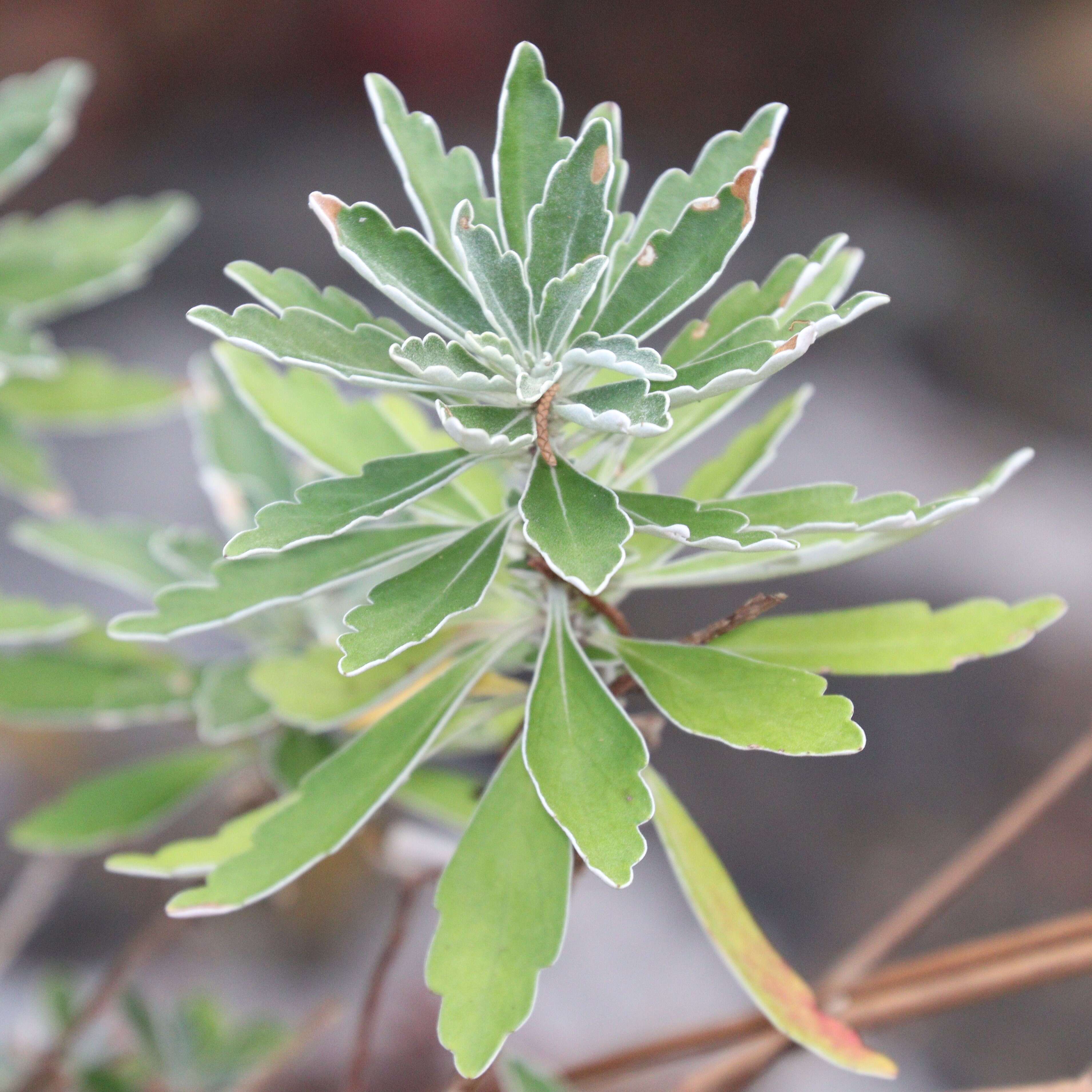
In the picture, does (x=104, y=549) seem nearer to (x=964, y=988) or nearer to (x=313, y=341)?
(x=313, y=341)

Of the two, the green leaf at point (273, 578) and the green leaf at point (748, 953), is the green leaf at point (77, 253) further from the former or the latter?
the green leaf at point (748, 953)

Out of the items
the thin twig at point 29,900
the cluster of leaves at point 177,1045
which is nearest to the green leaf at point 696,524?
the cluster of leaves at point 177,1045

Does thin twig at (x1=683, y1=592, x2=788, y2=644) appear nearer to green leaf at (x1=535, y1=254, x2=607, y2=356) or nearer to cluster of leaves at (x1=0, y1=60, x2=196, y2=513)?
green leaf at (x1=535, y1=254, x2=607, y2=356)

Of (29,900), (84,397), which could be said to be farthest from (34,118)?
(29,900)

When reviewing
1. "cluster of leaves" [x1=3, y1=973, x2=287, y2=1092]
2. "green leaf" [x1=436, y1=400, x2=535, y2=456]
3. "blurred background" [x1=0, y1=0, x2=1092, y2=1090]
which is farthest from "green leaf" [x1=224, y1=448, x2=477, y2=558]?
"blurred background" [x1=0, y1=0, x2=1092, y2=1090]

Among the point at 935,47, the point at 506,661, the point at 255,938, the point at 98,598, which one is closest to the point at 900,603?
the point at 506,661
